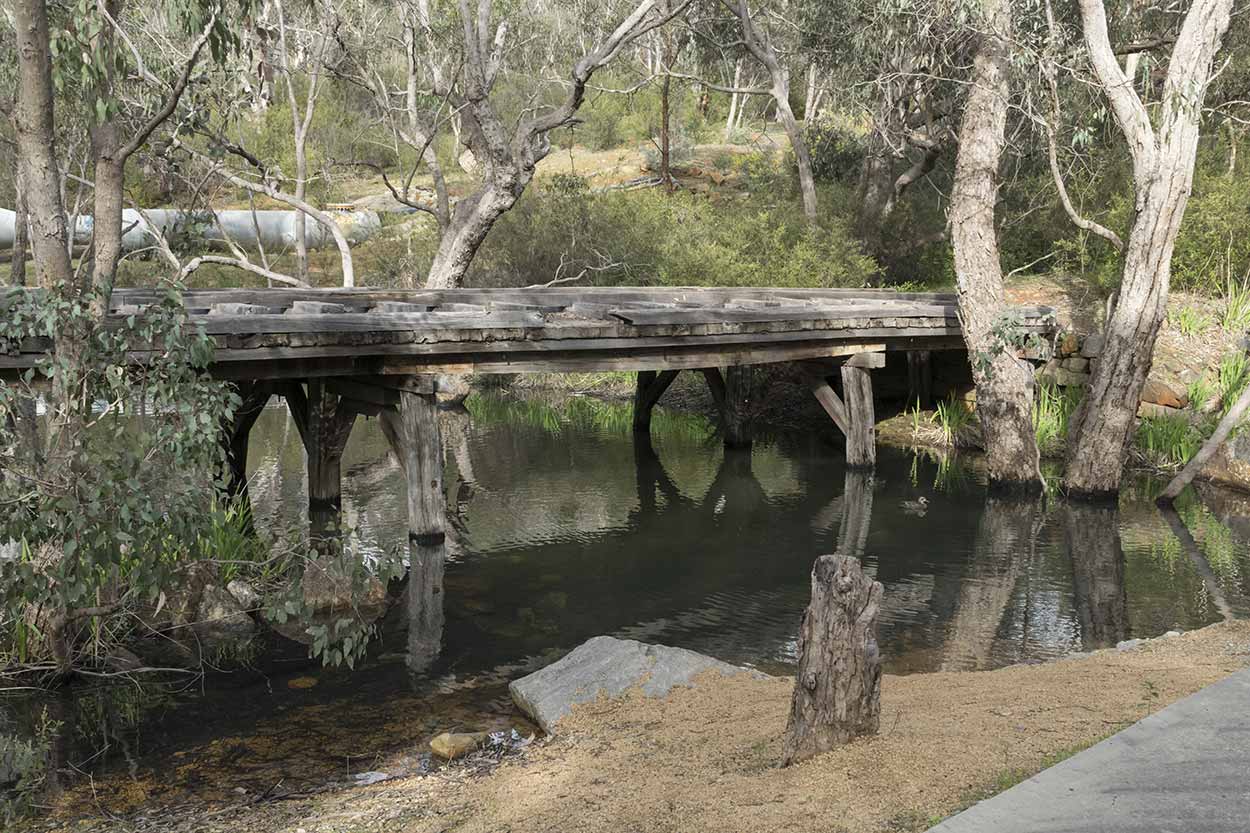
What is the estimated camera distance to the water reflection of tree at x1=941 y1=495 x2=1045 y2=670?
777 centimetres

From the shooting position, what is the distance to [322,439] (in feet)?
36.6

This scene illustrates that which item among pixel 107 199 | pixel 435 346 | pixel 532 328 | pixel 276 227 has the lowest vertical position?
pixel 435 346

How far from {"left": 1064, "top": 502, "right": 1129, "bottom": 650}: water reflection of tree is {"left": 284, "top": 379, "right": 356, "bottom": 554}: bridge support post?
266 inches

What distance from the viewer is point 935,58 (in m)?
14.9

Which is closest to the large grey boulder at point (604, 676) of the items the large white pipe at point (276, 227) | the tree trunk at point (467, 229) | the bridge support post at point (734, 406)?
the bridge support post at point (734, 406)

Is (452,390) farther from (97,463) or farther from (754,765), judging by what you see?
(754,765)

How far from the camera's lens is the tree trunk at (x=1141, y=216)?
1129 centimetres

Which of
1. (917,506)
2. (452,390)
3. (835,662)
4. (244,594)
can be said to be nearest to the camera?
(835,662)

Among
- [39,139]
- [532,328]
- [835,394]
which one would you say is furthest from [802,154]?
[39,139]

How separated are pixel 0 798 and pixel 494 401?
1456 centimetres

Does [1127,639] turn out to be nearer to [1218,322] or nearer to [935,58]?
[1218,322]

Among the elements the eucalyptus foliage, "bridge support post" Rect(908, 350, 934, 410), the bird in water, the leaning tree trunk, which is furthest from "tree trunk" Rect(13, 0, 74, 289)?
"bridge support post" Rect(908, 350, 934, 410)

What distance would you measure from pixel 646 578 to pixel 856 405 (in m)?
4.98

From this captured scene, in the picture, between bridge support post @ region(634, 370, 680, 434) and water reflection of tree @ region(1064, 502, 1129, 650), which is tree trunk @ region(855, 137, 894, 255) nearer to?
bridge support post @ region(634, 370, 680, 434)
